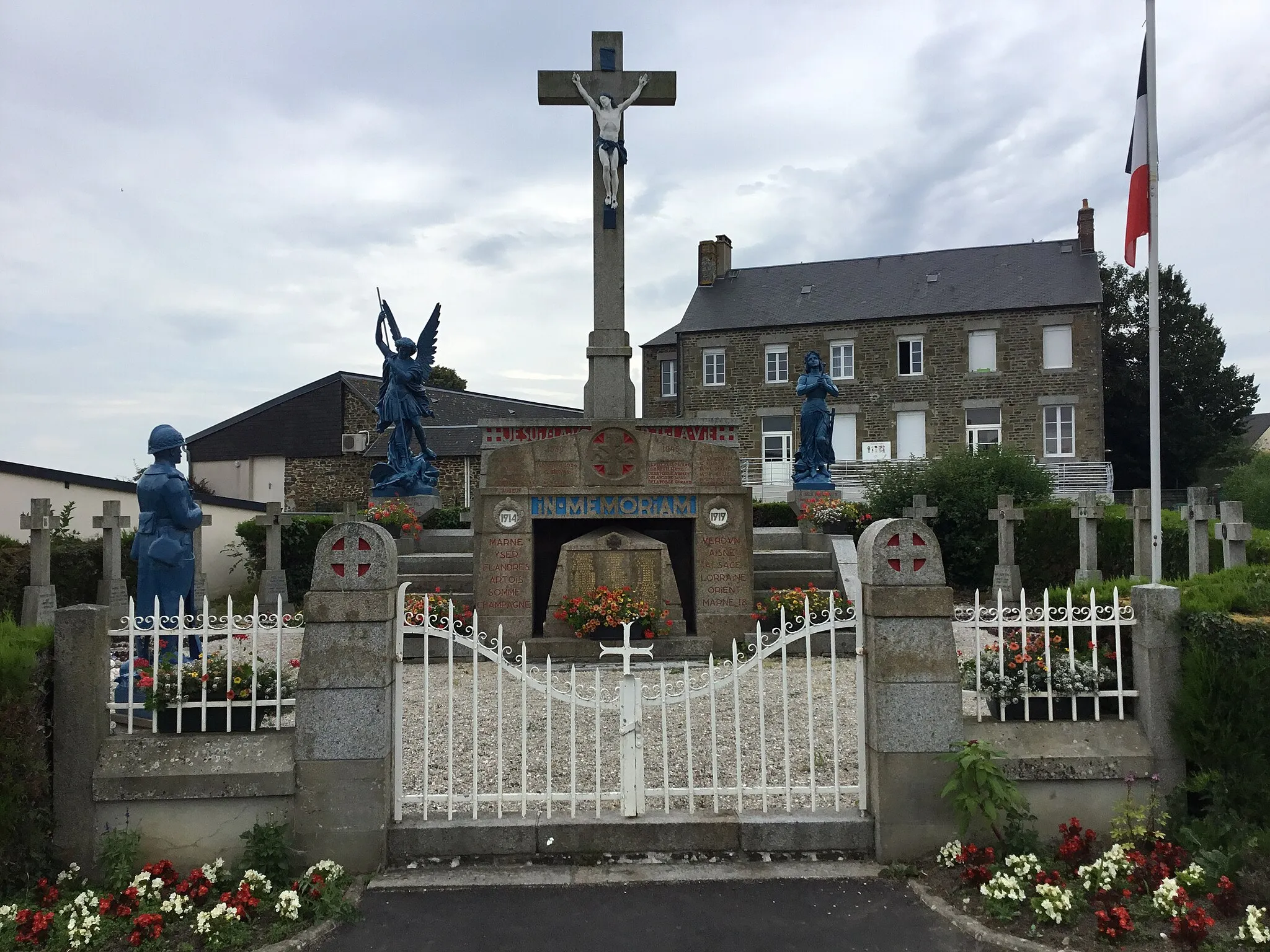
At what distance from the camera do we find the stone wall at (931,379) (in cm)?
2845

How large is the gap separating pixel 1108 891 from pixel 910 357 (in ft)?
91.4

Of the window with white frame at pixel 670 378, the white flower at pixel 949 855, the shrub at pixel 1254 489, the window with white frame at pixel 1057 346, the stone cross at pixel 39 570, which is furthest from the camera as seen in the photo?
the window with white frame at pixel 670 378

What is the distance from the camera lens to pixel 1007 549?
566 inches

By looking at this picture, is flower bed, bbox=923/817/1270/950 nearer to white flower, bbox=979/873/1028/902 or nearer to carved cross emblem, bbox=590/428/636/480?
white flower, bbox=979/873/1028/902

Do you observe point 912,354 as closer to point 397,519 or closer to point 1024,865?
point 397,519

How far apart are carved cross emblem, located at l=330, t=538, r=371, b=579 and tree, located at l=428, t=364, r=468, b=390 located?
42289 mm

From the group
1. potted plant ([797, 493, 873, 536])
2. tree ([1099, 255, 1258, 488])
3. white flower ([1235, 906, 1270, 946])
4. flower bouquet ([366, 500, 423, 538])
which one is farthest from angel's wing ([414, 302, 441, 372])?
tree ([1099, 255, 1258, 488])

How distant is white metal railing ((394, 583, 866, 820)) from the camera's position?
4648 millimetres

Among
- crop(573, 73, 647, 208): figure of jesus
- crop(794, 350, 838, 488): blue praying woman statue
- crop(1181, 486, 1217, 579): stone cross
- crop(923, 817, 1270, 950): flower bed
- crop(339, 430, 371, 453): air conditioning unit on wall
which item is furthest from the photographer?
crop(339, 430, 371, 453): air conditioning unit on wall

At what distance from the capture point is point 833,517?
44.6ft

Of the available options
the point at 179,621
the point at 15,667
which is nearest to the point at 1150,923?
the point at 179,621

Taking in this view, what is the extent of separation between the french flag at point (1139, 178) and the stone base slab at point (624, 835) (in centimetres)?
449

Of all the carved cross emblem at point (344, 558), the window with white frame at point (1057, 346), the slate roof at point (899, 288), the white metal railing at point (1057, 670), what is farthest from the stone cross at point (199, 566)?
the window with white frame at point (1057, 346)

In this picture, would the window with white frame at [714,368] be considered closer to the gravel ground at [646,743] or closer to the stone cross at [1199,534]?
the stone cross at [1199,534]
